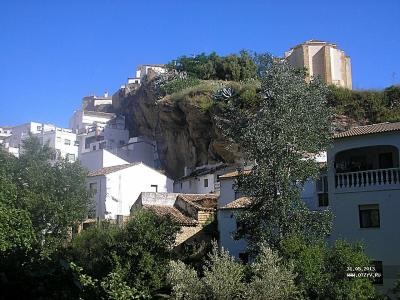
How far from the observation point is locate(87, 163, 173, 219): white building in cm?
4466

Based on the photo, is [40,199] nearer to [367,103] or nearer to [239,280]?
[239,280]

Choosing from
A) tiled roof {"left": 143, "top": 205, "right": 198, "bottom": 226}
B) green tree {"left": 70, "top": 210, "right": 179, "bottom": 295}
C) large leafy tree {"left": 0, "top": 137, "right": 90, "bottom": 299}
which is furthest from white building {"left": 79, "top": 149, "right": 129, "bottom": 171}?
green tree {"left": 70, "top": 210, "right": 179, "bottom": 295}

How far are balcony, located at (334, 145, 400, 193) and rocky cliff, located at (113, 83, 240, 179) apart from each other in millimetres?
16546

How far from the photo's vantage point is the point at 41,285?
12.9 m

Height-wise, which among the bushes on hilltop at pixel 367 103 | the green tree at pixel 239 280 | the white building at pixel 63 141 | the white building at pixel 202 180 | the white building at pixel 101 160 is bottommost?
the green tree at pixel 239 280

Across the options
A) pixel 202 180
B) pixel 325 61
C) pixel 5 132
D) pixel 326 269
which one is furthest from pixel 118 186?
pixel 5 132

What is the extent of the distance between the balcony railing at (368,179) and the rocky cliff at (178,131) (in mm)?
17634

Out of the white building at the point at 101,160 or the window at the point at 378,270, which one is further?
the white building at the point at 101,160

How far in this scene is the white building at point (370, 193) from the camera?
22422 mm

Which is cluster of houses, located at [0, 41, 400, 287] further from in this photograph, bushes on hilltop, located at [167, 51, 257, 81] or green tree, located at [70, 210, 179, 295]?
bushes on hilltop, located at [167, 51, 257, 81]

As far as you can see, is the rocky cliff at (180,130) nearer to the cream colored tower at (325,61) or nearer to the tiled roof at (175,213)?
the tiled roof at (175,213)

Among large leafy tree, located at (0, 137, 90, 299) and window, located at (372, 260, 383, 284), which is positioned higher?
large leafy tree, located at (0, 137, 90, 299)

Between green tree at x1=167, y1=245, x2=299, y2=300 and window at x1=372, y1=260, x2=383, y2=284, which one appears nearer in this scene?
green tree at x1=167, y1=245, x2=299, y2=300

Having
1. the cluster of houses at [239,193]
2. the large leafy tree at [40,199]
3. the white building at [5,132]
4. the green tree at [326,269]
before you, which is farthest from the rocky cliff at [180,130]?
the white building at [5,132]
